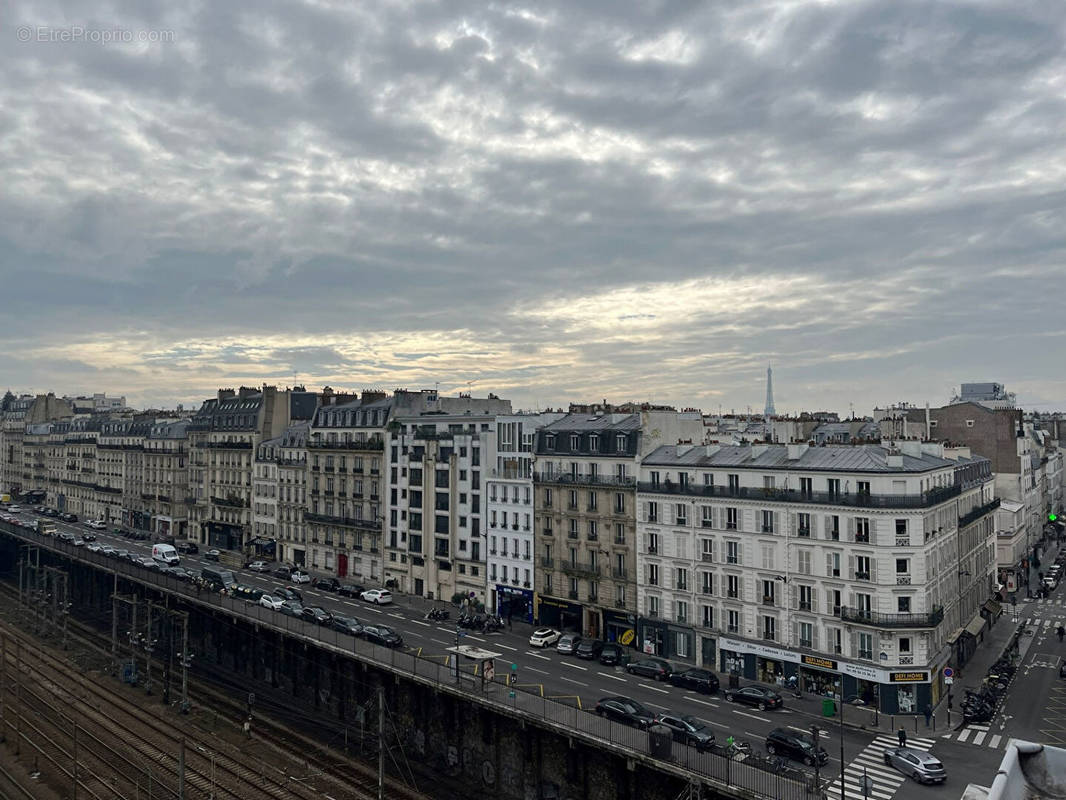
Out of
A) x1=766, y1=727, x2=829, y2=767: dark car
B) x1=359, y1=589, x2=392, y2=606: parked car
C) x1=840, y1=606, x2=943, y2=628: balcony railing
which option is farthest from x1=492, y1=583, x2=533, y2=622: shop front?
x1=766, y1=727, x2=829, y2=767: dark car

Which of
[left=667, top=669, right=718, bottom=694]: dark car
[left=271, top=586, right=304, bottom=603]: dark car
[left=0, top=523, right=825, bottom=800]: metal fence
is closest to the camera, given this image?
[left=0, top=523, right=825, bottom=800]: metal fence

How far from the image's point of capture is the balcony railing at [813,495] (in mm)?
52656

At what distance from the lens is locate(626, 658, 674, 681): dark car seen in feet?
187

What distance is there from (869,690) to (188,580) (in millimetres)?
66446

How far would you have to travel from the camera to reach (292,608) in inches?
2827

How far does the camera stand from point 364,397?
101 metres

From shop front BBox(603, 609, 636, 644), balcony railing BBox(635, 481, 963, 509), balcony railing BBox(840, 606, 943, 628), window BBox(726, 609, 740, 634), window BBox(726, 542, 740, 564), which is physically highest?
balcony railing BBox(635, 481, 963, 509)

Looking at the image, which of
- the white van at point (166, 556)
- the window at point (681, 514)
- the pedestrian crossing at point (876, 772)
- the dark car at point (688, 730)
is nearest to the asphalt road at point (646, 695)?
the pedestrian crossing at point (876, 772)

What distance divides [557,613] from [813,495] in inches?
1079

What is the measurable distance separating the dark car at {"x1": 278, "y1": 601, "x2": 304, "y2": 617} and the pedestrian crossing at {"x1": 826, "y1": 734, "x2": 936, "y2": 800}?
4625 cm

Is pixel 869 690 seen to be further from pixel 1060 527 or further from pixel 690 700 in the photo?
pixel 1060 527

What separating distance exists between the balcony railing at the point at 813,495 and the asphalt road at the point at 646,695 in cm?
1370

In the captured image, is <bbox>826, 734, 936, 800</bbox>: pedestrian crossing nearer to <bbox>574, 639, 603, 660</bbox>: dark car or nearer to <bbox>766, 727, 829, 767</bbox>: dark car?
<bbox>766, 727, 829, 767</bbox>: dark car

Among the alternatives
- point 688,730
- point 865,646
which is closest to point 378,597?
point 688,730
